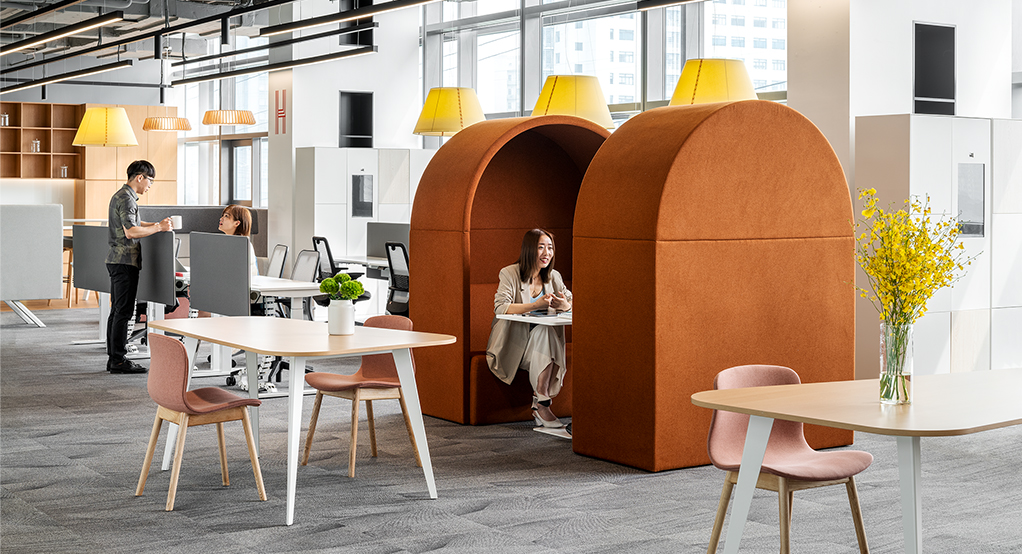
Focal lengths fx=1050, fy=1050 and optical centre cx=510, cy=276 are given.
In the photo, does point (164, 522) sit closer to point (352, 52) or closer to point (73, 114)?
point (352, 52)

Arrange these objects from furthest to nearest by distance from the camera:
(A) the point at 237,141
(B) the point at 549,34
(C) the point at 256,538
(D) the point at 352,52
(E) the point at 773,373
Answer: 1. (A) the point at 237,141
2. (B) the point at 549,34
3. (D) the point at 352,52
4. (C) the point at 256,538
5. (E) the point at 773,373

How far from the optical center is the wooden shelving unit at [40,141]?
1981 cm

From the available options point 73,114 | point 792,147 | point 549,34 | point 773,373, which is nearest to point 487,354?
point 792,147

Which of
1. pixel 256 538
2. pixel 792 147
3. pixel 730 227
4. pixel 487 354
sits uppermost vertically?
pixel 792 147

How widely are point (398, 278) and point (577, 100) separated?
2432 mm

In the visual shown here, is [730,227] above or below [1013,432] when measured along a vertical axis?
above

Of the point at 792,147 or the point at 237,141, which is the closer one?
the point at 792,147

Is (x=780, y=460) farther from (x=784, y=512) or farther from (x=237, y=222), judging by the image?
(x=237, y=222)

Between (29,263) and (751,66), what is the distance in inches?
316

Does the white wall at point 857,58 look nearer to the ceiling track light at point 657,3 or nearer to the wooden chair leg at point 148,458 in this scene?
the ceiling track light at point 657,3

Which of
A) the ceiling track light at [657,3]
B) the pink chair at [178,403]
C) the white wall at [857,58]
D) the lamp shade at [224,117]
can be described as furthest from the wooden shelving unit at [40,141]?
the pink chair at [178,403]

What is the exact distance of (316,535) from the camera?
4.57 meters

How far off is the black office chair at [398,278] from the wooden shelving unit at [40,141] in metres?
12.8

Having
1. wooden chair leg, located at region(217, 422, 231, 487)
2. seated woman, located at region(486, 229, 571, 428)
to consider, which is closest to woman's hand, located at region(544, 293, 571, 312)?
seated woman, located at region(486, 229, 571, 428)
